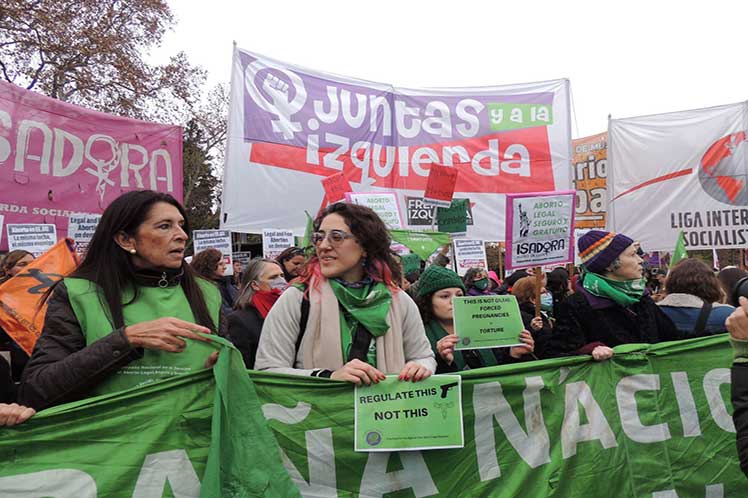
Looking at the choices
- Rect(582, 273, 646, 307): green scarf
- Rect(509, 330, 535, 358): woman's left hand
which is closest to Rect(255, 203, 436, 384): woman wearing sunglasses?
Rect(509, 330, 535, 358): woman's left hand

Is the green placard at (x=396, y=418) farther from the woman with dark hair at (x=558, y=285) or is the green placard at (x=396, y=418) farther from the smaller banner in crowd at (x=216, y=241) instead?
the smaller banner in crowd at (x=216, y=241)

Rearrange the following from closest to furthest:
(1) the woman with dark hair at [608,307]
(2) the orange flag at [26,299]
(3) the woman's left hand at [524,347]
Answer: (3) the woman's left hand at [524,347], (1) the woman with dark hair at [608,307], (2) the orange flag at [26,299]

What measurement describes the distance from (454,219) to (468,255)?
3.67 feet

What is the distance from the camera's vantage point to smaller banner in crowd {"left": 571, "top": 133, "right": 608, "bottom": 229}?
1307 cm

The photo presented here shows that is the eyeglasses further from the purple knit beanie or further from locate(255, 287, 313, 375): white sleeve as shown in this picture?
the purple knit beanie

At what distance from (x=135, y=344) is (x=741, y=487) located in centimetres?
274

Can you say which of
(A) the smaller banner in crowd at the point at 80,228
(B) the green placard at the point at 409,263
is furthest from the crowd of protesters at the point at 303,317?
(A) the smaller banner in crowd at the point at 80,228

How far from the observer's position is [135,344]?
1925mm

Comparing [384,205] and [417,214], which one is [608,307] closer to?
[384,205]

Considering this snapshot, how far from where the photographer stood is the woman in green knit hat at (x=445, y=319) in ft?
10.8

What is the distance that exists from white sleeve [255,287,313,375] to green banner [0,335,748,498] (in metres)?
0.07

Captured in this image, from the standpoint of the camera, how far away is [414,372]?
7.79 ft

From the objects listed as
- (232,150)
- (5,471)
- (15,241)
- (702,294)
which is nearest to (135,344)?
(5,471)

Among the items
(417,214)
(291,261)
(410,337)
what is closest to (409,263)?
(291,261)
